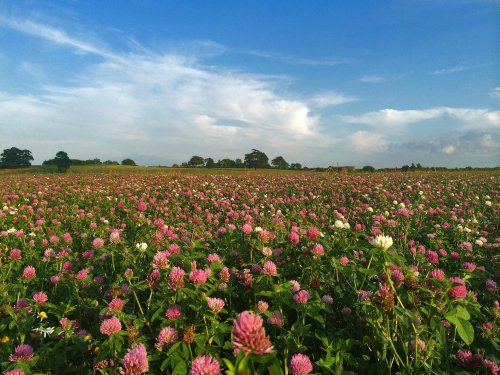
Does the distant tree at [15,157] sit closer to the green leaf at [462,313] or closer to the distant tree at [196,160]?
the distant tree at [196,160]

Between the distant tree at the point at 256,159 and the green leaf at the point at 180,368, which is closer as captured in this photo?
the green leaf at the point at 180,368

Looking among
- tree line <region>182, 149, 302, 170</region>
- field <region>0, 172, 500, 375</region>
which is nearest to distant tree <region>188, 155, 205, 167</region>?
tree line <region>182, 149, 302, 170</region>

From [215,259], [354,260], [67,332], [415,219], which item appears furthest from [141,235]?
A: [415,219]

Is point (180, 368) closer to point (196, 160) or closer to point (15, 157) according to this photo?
point (196, 160)

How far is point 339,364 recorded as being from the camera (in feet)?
6.32

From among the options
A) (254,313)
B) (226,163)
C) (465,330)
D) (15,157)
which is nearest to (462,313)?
(465,330)

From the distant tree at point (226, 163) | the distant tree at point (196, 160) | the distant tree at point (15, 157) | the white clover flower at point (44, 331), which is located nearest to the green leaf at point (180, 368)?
the white clover flower at point (44, 331)

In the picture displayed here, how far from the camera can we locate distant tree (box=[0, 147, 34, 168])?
265 ft

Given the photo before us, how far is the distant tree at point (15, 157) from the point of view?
265 feet

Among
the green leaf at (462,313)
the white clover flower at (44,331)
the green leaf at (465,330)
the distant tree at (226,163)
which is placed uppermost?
the distant tree at (226,163)

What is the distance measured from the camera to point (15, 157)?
84.7 meters

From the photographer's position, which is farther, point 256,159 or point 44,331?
point 256,159

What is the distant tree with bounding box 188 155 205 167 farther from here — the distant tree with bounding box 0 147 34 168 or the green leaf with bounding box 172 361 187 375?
the green leaf with bounding box 172 361 187 375

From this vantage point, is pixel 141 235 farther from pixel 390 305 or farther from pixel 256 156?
pixel 256 156
